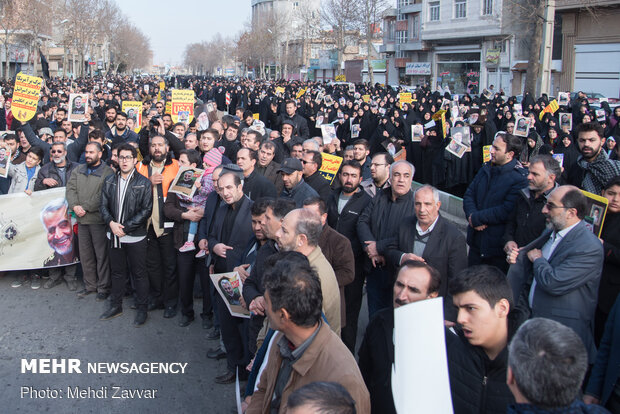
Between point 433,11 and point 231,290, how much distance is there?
186 feet

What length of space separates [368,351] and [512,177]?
122 inches

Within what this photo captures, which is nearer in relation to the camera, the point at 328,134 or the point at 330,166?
the point at 330,166

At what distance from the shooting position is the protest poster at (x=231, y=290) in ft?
14.4

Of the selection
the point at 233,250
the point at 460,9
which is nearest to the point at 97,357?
the point at 233,250

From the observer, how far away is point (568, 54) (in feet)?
138

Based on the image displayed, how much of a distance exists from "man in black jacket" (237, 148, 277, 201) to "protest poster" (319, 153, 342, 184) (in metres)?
1.47

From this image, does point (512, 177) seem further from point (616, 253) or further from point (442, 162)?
point (442, 162)

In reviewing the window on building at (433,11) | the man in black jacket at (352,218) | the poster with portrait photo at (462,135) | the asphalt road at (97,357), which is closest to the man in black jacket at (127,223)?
the asphalt road at (97,357)

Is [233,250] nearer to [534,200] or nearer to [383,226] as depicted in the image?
[383,226]

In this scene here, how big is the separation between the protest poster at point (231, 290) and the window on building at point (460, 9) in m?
52.2

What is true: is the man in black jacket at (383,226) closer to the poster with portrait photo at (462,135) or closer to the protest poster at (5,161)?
the protest poster at (5,161)

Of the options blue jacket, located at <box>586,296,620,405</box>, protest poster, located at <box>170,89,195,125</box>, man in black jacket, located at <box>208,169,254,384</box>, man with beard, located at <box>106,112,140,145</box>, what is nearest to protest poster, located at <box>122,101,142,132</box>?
protest poster, located at <box>170,89,195,125</box>

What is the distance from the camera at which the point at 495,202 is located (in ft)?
18.1

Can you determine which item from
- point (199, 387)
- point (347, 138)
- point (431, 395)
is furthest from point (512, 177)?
point (347, 138)
